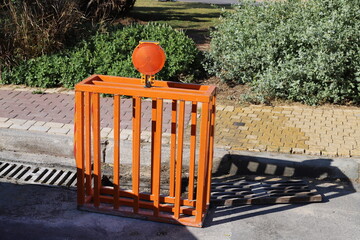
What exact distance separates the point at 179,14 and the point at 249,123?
11.0 m

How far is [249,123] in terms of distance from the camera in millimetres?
7180

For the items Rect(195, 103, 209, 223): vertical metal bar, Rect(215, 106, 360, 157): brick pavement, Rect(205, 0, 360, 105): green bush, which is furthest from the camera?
Rect(205, 0, 360, 105): green bush

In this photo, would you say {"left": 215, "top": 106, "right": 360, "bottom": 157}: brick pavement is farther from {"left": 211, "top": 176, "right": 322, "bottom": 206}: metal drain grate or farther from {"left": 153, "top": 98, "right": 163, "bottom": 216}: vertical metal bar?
{"left": 153, "top": 98, "right": 163, "bottom": 216}: vertical metal bar

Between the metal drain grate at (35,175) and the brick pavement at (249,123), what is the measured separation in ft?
2.34

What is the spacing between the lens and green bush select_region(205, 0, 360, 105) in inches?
309

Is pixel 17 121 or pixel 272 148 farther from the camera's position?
pixel 17 121

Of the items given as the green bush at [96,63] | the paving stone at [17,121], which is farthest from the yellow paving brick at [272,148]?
the paving stone at [17,121]

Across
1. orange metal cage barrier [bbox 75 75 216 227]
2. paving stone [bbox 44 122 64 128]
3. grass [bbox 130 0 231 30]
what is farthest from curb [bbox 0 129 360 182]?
grass [bbox 130 0 231 30]

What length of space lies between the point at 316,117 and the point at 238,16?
9.10ft

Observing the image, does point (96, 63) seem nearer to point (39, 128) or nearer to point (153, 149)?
point (39, 128)

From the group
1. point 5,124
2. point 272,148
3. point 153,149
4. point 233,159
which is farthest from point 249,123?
point 5,124

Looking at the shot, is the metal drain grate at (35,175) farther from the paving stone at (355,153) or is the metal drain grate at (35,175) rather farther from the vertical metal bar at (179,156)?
the paving stone at (355,153)

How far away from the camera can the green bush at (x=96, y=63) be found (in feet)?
28.4

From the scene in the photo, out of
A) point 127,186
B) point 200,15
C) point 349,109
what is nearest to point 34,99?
point 127,186
